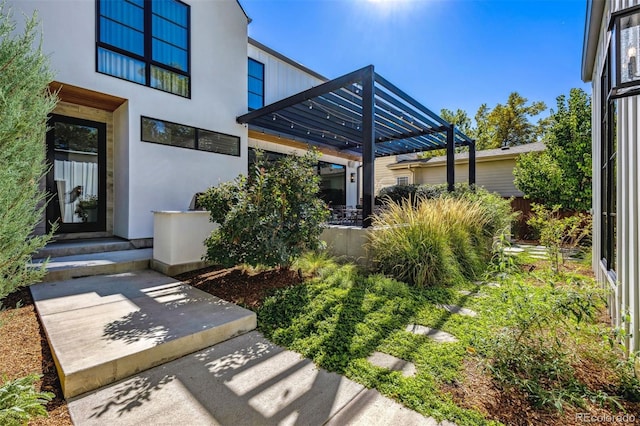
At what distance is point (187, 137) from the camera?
6840mm

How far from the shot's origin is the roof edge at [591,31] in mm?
3484

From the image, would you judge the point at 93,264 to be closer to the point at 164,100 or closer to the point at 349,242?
the point at 164,100

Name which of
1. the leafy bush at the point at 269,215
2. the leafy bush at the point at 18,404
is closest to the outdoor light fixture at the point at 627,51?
the leafy bush at the point at 269,215

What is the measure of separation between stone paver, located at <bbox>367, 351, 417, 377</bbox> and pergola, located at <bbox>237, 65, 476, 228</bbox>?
9.63ft

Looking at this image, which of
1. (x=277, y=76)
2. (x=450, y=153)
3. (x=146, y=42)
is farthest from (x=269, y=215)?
(x=277, y=76)

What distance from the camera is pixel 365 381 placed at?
2047 millimetres

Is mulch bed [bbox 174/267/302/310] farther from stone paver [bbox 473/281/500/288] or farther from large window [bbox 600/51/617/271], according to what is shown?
large window [bbox 600/51/617/271]

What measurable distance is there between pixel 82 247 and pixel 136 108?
297 cm

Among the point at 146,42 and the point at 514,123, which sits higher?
the point at 514,123

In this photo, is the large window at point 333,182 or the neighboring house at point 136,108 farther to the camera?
the large window at point 333,182

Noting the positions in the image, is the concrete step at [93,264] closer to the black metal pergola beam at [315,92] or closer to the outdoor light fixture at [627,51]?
the black metal pergola beam at [315,92]

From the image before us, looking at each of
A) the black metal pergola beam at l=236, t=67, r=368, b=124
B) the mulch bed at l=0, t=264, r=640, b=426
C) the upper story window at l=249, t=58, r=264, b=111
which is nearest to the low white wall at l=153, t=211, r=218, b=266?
the mulch bed at l=0, t=264, r=640, b=426

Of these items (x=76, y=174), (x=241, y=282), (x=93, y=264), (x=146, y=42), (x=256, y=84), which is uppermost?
(x=256, y=84)

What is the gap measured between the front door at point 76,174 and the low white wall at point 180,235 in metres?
2.53
